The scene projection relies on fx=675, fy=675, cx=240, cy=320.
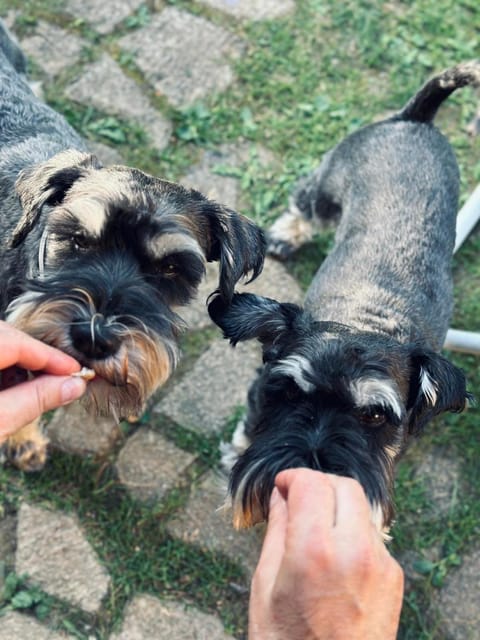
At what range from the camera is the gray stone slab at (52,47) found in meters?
6.20

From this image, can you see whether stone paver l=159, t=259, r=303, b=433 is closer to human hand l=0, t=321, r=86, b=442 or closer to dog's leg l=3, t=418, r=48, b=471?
dog's leg l=3, t=418, r=48, b=471

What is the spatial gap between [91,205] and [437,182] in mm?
2467

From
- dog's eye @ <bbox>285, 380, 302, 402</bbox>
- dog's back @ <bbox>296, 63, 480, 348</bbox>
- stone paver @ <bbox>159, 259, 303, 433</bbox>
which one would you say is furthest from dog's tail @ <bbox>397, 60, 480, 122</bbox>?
dog's eye @ <bbox>285, 380, 302, 402</bbox>

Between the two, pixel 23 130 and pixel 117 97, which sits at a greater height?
pixel 23 130

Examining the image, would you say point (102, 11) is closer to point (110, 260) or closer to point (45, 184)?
point (45, 184)

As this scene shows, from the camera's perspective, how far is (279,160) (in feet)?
20.4

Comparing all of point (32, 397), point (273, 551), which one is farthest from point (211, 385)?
point (273, 551)

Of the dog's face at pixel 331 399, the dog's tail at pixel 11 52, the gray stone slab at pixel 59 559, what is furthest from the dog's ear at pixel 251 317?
the dog's tail at pixel 11 52

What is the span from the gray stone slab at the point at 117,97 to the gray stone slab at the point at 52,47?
222 millimetres

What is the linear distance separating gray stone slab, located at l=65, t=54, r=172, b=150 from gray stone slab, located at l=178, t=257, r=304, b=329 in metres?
1.46

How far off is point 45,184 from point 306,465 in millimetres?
2032

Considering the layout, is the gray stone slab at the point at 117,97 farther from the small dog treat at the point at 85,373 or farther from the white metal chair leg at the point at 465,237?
the small dog treat at the point at 85,373

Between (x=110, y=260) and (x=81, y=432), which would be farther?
(x=81, y=432)

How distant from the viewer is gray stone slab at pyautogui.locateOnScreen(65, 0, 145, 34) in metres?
6.45
